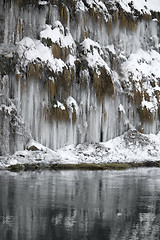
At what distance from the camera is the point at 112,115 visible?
37094 millimetres

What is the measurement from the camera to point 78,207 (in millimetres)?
16250

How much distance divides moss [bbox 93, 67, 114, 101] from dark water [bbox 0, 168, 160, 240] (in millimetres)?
11997

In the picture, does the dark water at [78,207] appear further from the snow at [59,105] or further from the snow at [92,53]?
the snow at [92,53]

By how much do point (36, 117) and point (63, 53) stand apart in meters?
5.96

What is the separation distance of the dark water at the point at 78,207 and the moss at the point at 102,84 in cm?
1200

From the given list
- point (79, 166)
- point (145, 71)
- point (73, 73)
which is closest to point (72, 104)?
point (73, 73)

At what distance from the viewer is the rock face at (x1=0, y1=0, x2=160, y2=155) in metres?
31.1

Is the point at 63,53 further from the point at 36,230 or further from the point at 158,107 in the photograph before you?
the point at 36,230

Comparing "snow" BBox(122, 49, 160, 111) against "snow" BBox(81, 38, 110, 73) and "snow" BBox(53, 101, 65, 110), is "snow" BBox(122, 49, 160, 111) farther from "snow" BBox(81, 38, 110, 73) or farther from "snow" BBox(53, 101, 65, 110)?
"snow" BBox(53, 101, 65, 110)

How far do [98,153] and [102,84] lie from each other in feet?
18.0

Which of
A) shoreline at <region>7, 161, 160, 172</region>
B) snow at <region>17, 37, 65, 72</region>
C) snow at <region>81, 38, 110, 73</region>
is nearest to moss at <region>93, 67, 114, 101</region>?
snow at <region>81, 38, 110, 73</region>

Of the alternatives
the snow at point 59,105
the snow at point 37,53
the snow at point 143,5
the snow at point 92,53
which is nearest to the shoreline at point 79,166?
the snow at point 59,105

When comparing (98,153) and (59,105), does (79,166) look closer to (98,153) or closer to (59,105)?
(98,153)

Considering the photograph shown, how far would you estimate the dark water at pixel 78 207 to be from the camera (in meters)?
12.7
